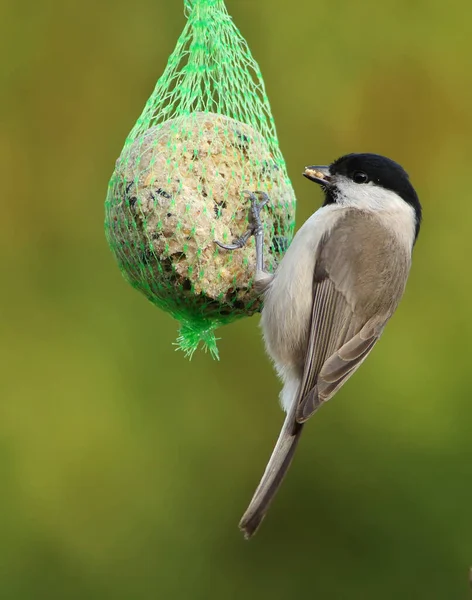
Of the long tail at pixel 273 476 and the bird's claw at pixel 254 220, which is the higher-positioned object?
the bird's claw at pixel 254 220

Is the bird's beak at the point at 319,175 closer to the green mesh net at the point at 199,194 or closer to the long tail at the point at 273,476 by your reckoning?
the green mesh net at the point at 199,194

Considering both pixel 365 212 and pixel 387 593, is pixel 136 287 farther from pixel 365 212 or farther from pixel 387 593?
pixel 387 593

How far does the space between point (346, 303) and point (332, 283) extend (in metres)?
0.08

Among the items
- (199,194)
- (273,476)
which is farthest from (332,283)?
(273,476)

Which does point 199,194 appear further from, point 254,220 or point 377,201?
point 377,201

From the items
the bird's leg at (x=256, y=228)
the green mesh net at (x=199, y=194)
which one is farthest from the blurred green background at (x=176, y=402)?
the bird's leg at (x=256, y=228)

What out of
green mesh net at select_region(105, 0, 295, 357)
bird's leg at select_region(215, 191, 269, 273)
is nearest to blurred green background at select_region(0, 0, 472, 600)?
green mesh net at select_region(105, 0, 295, 357)

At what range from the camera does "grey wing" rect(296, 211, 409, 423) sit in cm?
368

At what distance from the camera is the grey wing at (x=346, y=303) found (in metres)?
3.68

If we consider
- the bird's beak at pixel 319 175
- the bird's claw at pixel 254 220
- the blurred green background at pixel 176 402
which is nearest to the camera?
the bird's claw at pixel 254 220

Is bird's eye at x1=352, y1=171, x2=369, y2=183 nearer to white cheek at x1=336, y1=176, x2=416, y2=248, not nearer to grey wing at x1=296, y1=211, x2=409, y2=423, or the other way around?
white cheek at x1=336, y1=176, x2=416, y2=248

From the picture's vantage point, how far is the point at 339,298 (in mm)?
3742

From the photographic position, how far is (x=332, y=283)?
148 inches

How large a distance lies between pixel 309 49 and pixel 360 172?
135cm
